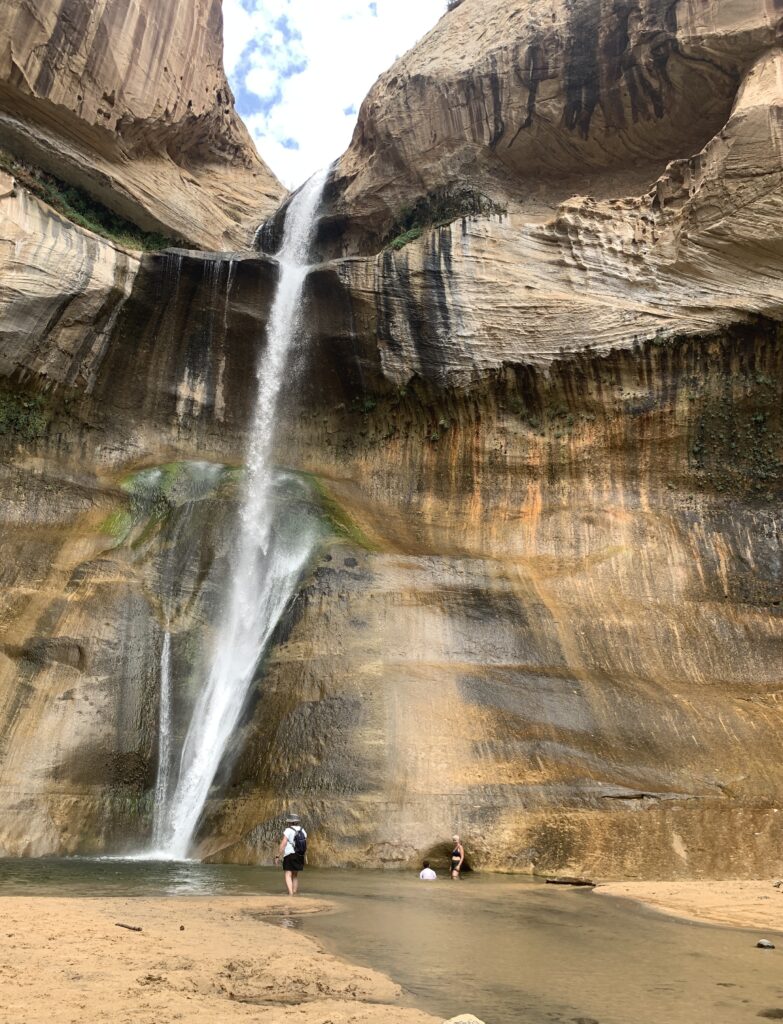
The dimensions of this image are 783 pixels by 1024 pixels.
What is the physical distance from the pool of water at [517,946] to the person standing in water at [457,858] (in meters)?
0.52

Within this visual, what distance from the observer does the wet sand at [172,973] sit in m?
3.95

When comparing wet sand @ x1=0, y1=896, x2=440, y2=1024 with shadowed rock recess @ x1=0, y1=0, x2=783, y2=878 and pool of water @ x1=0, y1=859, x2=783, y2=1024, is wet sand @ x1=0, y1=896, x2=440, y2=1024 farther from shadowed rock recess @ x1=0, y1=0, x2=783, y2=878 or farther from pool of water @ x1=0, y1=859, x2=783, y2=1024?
shadowed rock recess @ x1=0, y1=0, x2=783, y2=878

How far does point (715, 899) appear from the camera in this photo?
8.69 m

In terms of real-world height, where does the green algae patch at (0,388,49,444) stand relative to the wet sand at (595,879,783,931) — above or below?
above

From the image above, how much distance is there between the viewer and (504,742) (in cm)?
1280

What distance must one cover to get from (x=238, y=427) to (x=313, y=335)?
3206 millimetres

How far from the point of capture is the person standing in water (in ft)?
35.5

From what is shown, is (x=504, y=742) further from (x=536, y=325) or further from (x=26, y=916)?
(x=536, y=325)

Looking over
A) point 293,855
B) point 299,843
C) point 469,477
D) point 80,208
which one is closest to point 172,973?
point 293,855

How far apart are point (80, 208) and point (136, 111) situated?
3.39 metres

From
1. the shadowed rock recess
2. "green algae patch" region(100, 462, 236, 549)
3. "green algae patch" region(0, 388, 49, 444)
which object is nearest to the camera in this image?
the shadowed rock recess

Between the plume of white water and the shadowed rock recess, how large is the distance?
0.44 m

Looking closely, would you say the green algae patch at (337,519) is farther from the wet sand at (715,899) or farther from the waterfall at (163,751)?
the wet sand at (715,899)

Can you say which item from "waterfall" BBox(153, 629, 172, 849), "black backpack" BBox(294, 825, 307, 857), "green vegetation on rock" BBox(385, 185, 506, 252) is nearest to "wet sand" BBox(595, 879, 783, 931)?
"black backpack" BBox(294, 825, 307, 857)
